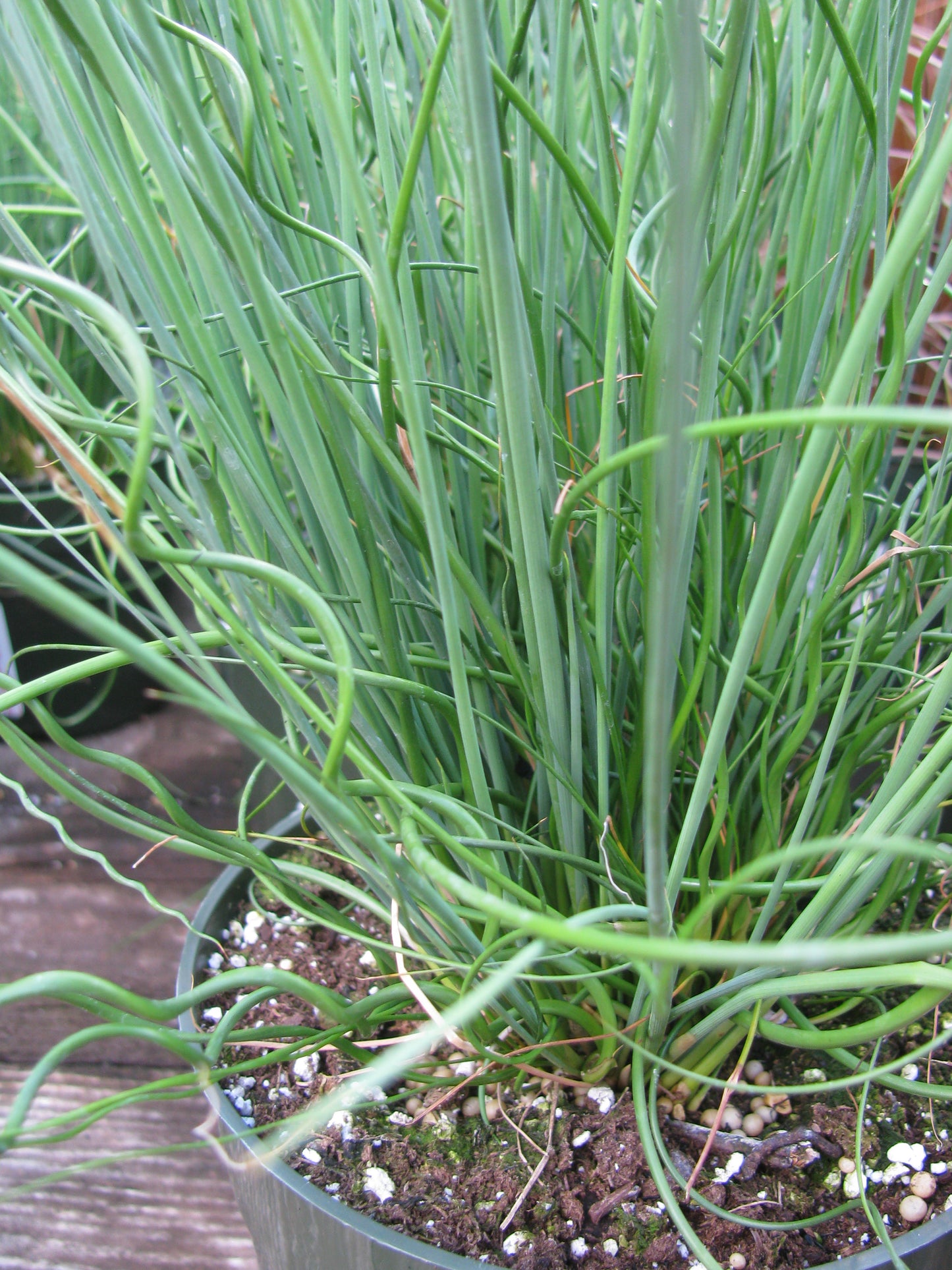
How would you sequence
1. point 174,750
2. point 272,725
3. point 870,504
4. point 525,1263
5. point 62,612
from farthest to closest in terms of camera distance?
point 174,750
point 272,725
point 870,504
point 525,1263
point 62,612

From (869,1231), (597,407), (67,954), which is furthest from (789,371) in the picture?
(67,954)

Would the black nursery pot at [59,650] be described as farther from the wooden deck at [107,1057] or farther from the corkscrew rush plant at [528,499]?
the corkscrew rush plant at [528,499]

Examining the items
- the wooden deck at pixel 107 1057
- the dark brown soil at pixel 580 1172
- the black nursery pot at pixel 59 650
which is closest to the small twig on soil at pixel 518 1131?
the dark brown soil at pixel 580 1172

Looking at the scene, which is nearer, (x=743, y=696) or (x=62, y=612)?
(x=62, y=612)

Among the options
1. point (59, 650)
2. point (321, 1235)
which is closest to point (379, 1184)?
point (321, 1235)

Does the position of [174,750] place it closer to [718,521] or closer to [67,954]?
[67,954]

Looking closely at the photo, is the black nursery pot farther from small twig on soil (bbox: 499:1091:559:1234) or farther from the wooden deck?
small twig on soil (bbox: 499:1091:559:1234)

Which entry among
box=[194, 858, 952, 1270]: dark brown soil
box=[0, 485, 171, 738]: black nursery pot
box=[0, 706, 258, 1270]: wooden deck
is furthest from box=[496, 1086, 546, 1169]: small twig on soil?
box=[0, 485, 171, 738]: black nursery pot

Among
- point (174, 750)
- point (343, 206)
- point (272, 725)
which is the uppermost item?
point (343, 206)
